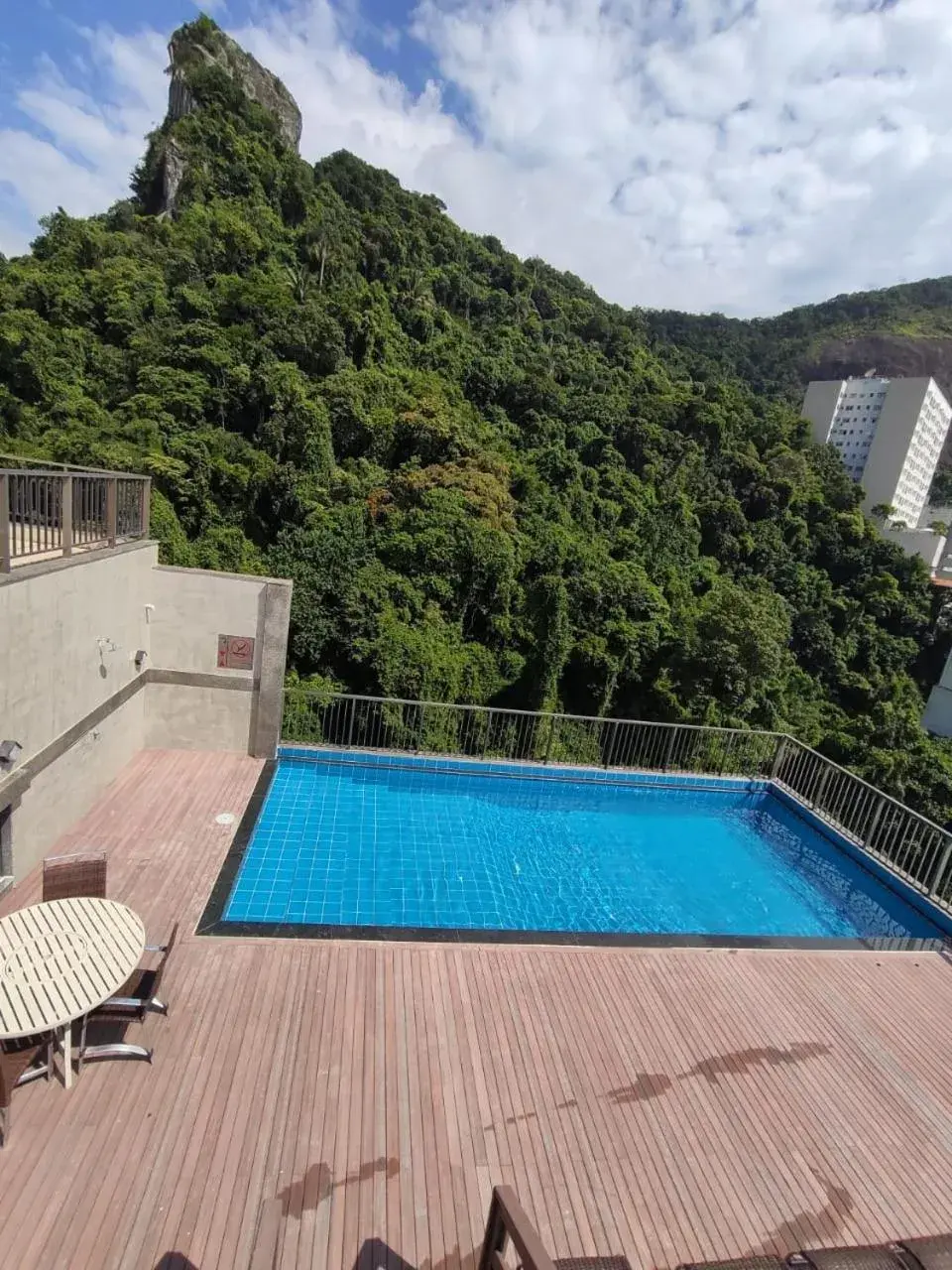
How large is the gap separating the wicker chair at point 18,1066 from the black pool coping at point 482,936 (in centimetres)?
120

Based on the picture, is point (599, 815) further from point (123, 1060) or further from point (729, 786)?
point (123, 1060)

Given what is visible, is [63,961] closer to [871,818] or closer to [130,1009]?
[130,1009]

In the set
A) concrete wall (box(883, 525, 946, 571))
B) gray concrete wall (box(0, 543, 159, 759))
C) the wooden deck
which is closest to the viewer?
the wooden deck

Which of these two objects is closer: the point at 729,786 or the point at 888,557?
the point at 729,786

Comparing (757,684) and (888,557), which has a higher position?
(888,557)

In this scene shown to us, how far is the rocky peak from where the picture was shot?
39.6 m

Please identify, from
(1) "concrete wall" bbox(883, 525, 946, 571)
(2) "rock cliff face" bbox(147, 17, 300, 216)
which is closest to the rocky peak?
(2) "rock cliff face" bbox(147, 17, 300, 216)

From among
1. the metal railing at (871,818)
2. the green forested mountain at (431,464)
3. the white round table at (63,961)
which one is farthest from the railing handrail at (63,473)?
the green forested mountain at (431,464)

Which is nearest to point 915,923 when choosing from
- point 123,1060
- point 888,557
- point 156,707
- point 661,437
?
point 123,1060

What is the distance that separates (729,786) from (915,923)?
269 cm

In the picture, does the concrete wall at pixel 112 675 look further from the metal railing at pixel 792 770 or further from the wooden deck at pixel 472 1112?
the metal railing at pixel 792 770

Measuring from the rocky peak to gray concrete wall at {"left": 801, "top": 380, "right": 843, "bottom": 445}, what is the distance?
54.7 metres

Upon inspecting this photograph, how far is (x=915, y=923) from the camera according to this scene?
583 cm

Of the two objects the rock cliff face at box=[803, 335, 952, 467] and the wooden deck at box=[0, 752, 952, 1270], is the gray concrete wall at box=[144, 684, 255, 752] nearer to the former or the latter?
the wooden deck at box=[0, 752, 952, 1270]
